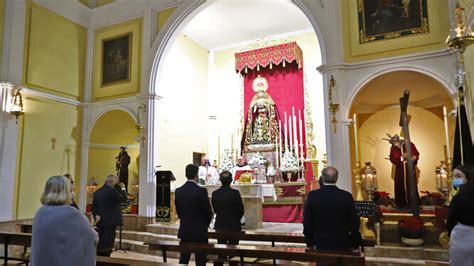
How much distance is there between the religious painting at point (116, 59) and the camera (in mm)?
10344

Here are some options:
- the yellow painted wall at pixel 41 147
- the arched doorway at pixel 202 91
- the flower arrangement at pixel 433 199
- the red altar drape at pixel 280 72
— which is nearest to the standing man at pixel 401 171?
the flower arrangement at pixel 433 199

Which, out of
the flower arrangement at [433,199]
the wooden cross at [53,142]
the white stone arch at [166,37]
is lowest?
the flower arrangement at [433,199]

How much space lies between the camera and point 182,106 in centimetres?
1213

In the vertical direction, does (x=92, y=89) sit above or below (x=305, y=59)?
below

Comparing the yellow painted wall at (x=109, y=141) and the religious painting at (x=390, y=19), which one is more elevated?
the religious painting at (x=390, y=19)

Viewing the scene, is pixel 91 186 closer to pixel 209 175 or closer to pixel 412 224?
pixel 209 175

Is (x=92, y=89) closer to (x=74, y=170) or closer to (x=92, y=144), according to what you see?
(x=92, y=144)

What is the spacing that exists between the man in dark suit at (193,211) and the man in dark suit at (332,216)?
52.2 inches

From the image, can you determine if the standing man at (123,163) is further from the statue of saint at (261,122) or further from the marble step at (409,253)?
the marble step at (409,253)

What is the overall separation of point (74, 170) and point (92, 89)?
239cm

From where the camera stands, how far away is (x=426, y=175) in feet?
29.2

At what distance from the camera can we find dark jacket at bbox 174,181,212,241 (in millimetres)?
4227

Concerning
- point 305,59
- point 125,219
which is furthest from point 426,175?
point 125,219

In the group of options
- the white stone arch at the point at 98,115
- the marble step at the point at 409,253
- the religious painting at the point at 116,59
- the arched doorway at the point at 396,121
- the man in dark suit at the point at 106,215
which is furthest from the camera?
the religious painting at the point at 116,59
